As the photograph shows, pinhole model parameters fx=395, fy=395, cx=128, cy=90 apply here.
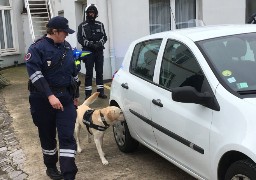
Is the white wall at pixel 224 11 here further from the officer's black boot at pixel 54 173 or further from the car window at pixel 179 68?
the officer's black boot at pixel 54 173

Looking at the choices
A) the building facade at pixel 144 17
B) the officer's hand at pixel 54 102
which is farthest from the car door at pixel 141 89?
the building facade at pixel 144 17

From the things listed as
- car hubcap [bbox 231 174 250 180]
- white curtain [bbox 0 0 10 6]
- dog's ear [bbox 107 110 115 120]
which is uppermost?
white curtain [bbox 0 0 10 6]

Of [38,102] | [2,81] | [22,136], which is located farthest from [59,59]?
[2,81]

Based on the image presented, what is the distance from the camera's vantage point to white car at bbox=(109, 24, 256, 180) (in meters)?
3.15

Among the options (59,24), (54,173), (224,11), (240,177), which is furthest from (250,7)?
(240,177)

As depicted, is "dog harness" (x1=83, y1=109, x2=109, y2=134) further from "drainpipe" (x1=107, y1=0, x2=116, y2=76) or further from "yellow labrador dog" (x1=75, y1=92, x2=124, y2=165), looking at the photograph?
"drainpipe" (x1=107, y1=0, x2=116, y2=76)

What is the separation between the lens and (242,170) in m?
3.05

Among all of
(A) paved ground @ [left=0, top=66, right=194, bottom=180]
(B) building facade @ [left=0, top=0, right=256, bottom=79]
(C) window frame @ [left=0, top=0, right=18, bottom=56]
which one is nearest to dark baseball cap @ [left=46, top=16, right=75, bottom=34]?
(A) paved ground @ [left=0, top=66, right=194, bottom=180]

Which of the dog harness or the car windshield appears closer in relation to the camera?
the car windshield

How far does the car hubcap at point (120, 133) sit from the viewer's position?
5.38 meters

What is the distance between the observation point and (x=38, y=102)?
428 centimetres

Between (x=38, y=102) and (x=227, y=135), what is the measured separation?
211 cm

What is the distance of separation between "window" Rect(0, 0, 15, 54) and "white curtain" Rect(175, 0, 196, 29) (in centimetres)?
887

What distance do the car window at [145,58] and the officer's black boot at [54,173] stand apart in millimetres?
1547
